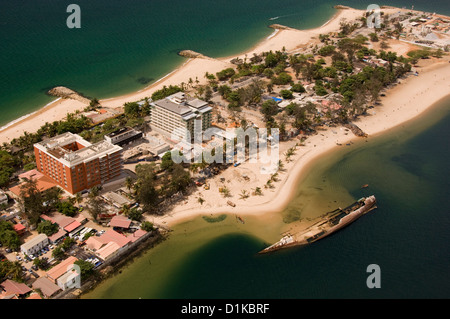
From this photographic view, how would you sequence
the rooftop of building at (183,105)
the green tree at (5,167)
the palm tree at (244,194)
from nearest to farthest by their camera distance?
the green tree at (5,167) < the palm tree at (244,194) < the rooftop of building at (183,105)

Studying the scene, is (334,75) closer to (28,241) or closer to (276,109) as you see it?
(276,109)

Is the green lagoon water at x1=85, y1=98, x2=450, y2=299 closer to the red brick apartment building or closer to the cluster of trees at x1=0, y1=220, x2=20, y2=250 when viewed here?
the cluster of trees at x1=0, y1=220, x2=20, y2=250

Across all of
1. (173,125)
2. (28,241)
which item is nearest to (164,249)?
(28,241)

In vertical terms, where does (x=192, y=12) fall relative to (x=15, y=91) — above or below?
above

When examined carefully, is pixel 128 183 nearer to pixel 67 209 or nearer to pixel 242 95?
pixel 67 209

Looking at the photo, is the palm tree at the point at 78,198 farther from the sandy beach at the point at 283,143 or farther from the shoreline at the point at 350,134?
the sandy beach at the point at 283,143

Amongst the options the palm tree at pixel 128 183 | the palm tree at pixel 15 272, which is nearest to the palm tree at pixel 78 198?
the palm tree at pixel 128 183
